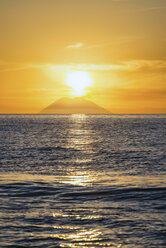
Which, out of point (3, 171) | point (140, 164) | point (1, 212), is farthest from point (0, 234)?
point (140, 164)

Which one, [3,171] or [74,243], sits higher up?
[3,171]

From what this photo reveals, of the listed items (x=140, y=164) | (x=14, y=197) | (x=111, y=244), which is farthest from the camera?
(x=140, y=164)

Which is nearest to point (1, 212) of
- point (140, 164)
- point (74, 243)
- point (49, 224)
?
point (49, 224)

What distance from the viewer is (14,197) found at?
18.7 m

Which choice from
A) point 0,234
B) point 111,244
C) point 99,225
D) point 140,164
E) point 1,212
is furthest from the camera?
point 140,164

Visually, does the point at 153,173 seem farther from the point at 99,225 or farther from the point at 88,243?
the point at 88,243

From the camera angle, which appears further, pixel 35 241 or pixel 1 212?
pixel 1 212

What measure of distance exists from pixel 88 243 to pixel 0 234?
129 inches

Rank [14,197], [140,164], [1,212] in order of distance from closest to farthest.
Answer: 1. [1,212]
2. [14,197]
3. [140,164]

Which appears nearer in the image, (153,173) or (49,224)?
(49,224)

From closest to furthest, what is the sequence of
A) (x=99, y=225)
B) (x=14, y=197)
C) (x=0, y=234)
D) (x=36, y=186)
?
1. (x=0, y=234)
2. (x=99, y=225)
3. (x=14, y=197)
4. (x=36, y=186)

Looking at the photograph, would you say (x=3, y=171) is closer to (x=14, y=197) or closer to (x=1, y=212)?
(x=14, y=197)

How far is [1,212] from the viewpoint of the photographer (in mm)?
15352

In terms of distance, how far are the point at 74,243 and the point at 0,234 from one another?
2808 mm
